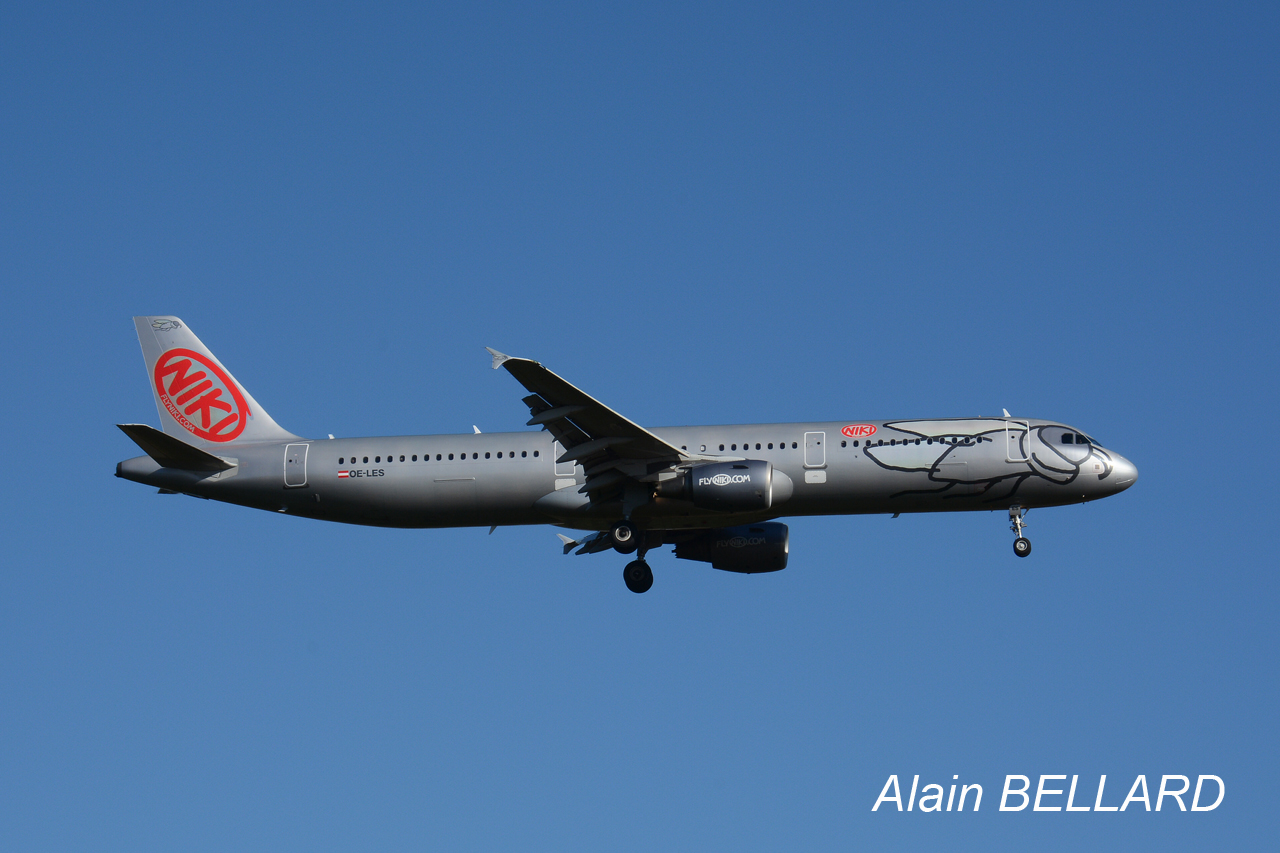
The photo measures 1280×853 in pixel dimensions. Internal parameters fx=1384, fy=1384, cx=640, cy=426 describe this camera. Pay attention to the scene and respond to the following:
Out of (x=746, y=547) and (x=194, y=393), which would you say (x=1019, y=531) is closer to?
(x=746, y=547)

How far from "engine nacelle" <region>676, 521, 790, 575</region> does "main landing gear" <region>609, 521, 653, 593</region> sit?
7.46ft

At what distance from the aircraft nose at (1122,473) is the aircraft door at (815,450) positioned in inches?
367

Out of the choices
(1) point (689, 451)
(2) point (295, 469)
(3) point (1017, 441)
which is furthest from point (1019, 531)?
(2) point (295, 469)

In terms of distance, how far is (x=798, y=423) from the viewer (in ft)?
146

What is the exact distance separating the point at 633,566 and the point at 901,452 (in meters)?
9.99

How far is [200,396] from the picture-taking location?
48.7m

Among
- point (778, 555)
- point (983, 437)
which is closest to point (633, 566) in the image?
point (778, 555)

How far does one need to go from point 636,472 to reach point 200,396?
54.0 ft

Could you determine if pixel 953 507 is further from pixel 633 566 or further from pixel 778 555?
pixel 633 566

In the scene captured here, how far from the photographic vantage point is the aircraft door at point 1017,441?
43.5m

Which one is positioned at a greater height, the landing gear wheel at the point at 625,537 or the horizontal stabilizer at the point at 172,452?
the horizontal stabilizer at the point at 172,452

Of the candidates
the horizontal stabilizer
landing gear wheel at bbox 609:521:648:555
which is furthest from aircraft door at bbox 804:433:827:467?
the horizontal stabilizer

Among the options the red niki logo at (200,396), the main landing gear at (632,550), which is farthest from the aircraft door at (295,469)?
the main landing gear at (632,550)

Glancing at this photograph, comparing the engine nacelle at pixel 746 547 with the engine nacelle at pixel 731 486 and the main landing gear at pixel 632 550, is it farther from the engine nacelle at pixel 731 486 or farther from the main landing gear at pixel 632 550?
the engine nacelle at pixel 731 486
